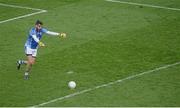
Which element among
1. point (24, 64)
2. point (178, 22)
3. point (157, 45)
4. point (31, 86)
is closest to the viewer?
point (31, 86)

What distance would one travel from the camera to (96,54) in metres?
25.4

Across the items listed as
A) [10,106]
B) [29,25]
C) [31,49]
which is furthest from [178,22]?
[10,106]

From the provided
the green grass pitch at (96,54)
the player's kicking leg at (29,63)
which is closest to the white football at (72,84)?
the green grass pitch at (96,54)

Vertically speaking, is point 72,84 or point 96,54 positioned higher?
point 96,54

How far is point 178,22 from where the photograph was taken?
2916 centimetres

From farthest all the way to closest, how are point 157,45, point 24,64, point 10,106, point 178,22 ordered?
point 178,22 < point 157,45 < point 24,64 < point 10,106

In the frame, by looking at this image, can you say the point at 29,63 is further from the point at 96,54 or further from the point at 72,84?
the point at 96,54

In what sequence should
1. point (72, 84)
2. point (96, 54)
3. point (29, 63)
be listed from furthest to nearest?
point (96, 54) < point (29, 63) < point (72, 84)

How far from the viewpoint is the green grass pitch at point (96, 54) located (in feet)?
69.7

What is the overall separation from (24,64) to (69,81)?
2.70 m

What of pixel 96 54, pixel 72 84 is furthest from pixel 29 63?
pixel 96 54

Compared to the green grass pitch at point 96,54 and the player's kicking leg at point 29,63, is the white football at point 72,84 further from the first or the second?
the player's kicking leg at point 29,63

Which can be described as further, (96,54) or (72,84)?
(96,54)

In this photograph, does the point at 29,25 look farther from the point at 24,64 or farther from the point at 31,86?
the point at 31,86
